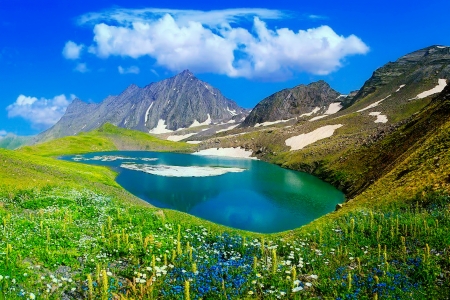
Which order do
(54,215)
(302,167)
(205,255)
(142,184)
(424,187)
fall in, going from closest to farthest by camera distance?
(205,255)
(54,215)
(424,187)
(142,184)
(302,167)

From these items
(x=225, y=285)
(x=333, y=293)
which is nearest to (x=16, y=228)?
(x=225, y=285)

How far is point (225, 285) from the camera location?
1333 centimetres

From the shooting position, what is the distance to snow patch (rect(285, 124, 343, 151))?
157 metres

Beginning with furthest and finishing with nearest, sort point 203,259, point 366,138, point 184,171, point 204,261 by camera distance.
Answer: point 184,171
point 366,138
point 203,259
point 204,261

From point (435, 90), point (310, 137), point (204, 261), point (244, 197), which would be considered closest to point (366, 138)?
point (244, 197)

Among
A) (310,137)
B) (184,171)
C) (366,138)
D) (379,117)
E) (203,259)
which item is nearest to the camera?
(203,259)

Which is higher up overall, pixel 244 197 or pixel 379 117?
pixel 379 117

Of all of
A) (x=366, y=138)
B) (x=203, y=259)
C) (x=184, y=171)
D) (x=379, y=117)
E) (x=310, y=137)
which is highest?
(x=379, y=117)

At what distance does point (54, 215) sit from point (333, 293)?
19.2m

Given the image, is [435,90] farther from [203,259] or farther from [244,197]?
[203,259]

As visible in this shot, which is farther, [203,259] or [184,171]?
[184,171]

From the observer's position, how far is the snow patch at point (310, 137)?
515ft

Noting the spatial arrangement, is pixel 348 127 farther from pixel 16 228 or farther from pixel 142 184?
pixel 16 228

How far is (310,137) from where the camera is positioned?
532ft
